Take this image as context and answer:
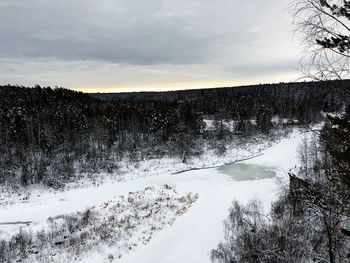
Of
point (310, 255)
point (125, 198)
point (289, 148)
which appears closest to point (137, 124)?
point (289, 148)

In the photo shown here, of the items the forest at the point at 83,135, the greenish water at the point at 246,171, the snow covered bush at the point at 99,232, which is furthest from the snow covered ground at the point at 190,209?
the forest at the point at 83,135

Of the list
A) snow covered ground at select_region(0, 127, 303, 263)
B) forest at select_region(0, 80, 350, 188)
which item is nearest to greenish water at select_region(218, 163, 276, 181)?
snow covered ground at select_region(0, 127, 303, 263)

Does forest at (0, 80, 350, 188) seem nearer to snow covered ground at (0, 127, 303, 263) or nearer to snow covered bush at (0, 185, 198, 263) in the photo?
snow covered ground at (0, 127, 303, 263)

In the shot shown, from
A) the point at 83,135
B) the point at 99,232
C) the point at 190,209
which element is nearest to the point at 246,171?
the point at 190,209

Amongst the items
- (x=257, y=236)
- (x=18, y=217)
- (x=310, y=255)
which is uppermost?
(x=310, y=255)

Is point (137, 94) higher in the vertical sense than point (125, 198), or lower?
higher

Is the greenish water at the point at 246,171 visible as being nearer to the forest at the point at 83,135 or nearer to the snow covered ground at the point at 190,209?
the snow covered ground at the point at 190,209

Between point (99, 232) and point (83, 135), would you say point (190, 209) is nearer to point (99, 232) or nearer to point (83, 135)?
point (99, 232)

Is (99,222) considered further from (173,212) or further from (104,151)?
(104,151)
